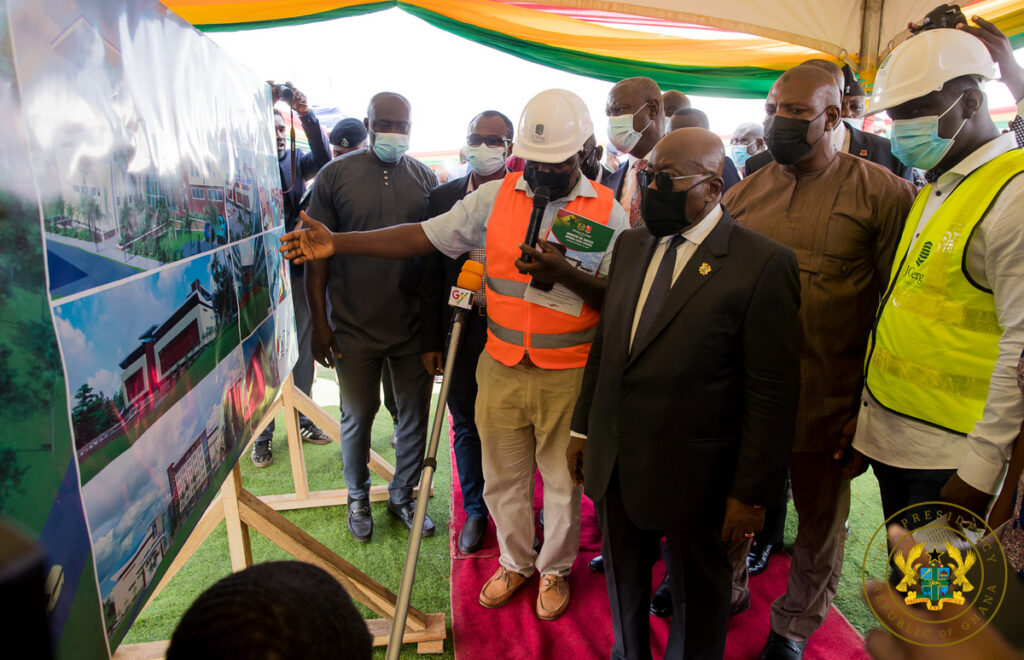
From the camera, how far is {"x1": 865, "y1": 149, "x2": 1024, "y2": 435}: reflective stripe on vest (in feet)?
4.92

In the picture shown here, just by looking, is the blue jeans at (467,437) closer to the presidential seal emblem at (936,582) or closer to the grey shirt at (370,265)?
the grey shirt at (370,265)

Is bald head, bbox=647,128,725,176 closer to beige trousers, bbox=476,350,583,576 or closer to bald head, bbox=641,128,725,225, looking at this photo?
bald head, bbox=641,128,725,225

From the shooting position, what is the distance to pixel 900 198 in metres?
1.90

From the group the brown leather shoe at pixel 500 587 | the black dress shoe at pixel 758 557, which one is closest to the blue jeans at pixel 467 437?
the brown leather shoe at pixel 500 587

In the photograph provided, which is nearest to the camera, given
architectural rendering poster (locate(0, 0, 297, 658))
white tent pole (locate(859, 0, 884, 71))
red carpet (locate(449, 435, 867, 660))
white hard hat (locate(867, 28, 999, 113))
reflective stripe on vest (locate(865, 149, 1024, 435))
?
architectural rendering poster (locate(0, 0, 297, 658))

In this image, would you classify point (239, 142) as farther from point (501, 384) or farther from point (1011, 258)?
point (1011, 258)

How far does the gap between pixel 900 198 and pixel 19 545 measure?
2235 mm

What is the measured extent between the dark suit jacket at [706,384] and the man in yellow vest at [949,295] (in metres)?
0.34

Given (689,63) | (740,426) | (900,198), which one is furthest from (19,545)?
(689,63)

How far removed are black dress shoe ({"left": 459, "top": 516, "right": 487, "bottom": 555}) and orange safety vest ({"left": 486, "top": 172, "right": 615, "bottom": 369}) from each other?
44.2 inches

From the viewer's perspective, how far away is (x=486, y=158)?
2.95 metres

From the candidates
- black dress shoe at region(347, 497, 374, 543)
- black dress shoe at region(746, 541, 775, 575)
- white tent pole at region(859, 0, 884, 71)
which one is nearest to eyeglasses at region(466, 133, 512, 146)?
black dress shoe at region(347, 497, 374, 543)

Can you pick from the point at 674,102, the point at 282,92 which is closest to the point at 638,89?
the point at 674,102

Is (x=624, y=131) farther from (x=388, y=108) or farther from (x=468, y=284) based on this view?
(x=468, y=284)
